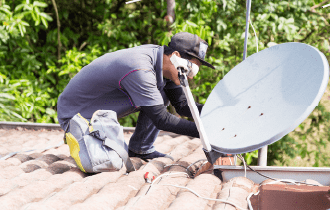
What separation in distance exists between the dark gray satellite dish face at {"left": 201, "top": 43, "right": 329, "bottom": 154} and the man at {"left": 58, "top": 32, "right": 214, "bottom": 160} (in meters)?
0.19

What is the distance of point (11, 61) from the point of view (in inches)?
219

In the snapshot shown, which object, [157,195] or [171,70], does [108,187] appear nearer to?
[157,195]

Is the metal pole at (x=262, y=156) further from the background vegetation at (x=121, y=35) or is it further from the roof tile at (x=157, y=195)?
the background vegetation at (x=121, y=35)

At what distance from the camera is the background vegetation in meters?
4.45

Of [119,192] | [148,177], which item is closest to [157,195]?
[119,192]

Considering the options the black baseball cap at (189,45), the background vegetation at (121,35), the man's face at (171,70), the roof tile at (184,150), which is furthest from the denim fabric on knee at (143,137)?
the background vegetation at (121,35)

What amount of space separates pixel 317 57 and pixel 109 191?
104 centimetres

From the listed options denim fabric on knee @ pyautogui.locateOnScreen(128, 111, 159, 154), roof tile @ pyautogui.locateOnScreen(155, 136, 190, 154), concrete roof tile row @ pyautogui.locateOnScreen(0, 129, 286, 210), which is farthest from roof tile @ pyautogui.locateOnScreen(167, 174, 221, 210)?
roof tile @ pyautogui.locateOnScreen(155, 136, 190, 154)

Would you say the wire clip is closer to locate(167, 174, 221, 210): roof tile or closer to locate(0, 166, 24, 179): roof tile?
locate(167, 174, 221, 210): roof tile

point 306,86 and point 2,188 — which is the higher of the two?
point 306,86

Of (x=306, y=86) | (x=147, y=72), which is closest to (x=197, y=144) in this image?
(x=147, y=72)

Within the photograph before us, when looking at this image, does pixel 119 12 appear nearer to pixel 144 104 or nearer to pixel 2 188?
pixel 144 104

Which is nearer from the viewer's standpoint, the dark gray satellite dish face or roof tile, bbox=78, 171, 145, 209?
roof tile, bbox=78, 171, 145, 209

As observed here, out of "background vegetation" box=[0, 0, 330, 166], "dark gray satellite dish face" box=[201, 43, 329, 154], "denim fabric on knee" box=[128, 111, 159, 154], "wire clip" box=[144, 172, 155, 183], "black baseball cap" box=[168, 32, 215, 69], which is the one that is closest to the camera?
"dark gray satellite dish face" box=[201, 43, 329, 154]
